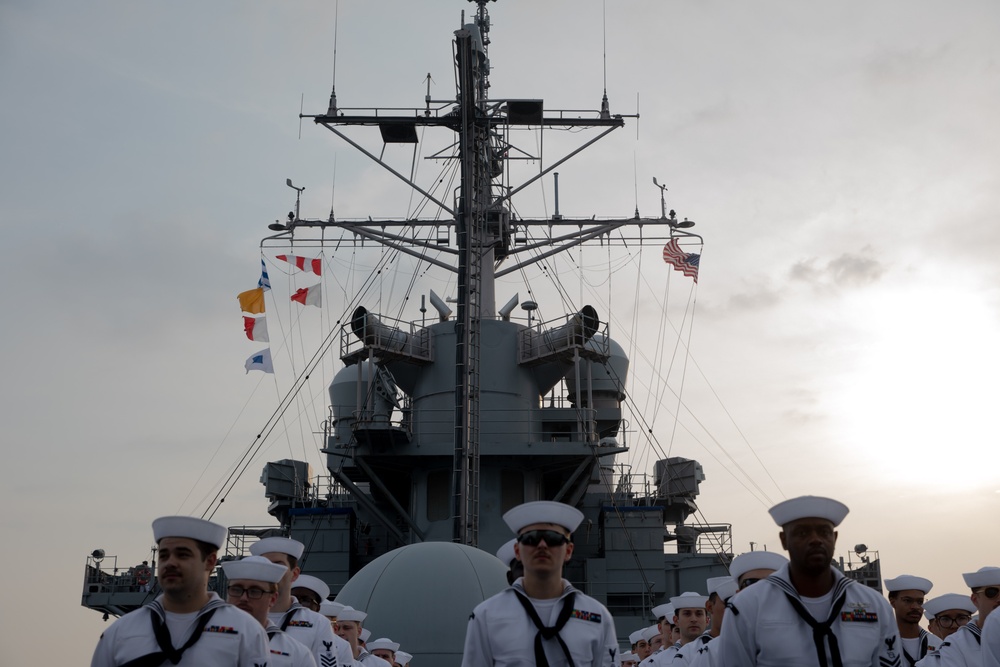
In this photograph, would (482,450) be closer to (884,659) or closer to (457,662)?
(457,662)

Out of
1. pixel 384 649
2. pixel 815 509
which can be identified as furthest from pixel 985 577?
pixel 384 649

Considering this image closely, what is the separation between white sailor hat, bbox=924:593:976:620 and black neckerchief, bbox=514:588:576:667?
18.6 ft

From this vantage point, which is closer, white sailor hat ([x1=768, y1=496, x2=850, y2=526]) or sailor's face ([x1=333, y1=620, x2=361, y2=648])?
white sailor hat ([x1=768, y1=496, x2=850, y2=526])

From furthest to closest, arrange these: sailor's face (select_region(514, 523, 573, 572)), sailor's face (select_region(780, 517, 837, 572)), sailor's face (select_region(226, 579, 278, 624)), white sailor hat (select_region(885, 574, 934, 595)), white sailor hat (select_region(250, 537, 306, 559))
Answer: white sailor hat (select_region(885, 574, 934, 595))
white sailor hat (select_region(250, 537, 306, 559))
sailor's face (select_region(226, 579, 278, 624))
sailor's face (select_region(514, 523, 573, 572))
sailor's face (select_region(780, 517, 837, 572))

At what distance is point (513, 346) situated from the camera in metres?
Result: 23.8

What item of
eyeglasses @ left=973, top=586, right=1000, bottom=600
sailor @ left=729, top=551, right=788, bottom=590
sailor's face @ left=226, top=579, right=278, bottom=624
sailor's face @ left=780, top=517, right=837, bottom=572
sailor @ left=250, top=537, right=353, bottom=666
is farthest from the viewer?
eyeglasses @ left=973, top=586, right=1000, bottom=600

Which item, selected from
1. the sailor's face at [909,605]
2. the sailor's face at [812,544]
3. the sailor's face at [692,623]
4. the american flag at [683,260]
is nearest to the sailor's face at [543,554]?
the sailor's face at [812,544]

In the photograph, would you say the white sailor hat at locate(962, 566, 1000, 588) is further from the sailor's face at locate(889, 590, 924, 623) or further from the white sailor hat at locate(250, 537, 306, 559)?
the white sailor hat at locate(250, 537, 306, 559)

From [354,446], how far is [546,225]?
855 centimetres

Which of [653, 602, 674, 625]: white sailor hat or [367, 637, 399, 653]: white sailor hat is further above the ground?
A: [653, 602, 674, 625]: white sailor hat

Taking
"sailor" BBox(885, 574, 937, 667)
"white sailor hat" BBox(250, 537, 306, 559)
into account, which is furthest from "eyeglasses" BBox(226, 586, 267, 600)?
"sailor" BBox(885, 574, 937, 667)

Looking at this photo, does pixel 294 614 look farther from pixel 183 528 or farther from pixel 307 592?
pixel 183 528

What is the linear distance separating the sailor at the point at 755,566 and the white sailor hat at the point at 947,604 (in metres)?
3.33

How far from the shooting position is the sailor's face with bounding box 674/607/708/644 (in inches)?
371
